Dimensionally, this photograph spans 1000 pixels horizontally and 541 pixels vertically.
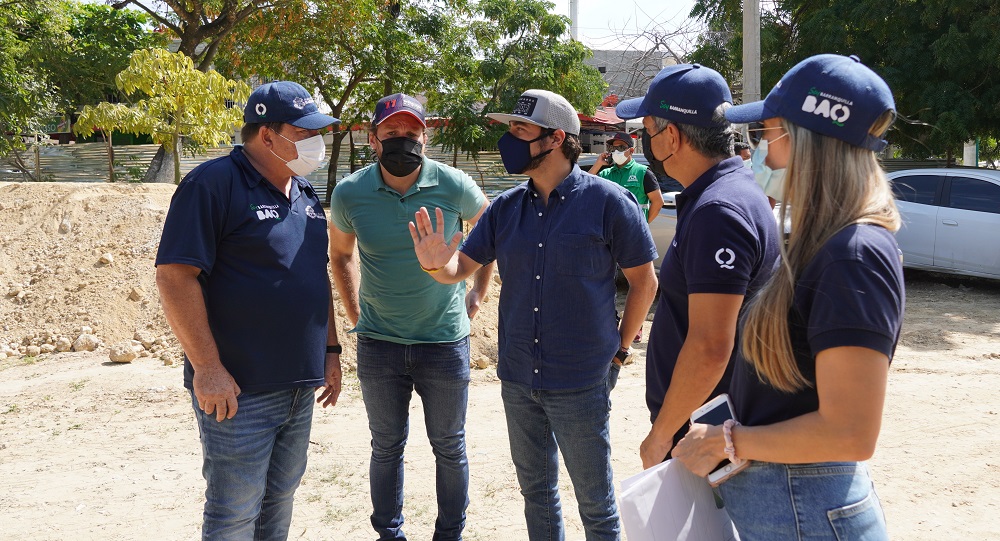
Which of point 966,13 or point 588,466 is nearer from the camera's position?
point 588,466

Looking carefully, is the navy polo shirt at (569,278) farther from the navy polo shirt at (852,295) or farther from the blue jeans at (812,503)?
the navy polo shirt at (852,295)

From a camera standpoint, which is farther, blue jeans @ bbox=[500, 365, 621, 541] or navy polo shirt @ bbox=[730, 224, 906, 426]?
blue jeans @ bbox=[500, 365, 621, 541]

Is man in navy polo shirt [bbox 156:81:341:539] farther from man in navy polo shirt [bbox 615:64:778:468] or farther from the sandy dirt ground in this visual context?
man in navy polo shirt [bbox 615:64:778:468]

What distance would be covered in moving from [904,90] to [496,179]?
32.2 ft

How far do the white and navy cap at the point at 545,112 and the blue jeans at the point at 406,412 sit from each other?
1.19m

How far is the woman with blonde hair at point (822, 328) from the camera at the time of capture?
1.62 metres

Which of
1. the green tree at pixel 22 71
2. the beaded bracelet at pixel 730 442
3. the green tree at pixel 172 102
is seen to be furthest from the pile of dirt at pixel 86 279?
the green tree at pixel 22 71

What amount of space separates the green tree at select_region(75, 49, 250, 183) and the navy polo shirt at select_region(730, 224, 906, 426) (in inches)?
502

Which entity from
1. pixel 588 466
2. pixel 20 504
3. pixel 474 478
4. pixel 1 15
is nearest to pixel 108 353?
pixel 20 504

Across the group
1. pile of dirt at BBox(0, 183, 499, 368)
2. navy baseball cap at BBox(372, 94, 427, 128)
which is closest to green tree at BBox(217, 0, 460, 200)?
pile of dirt at BBox(0, 183, 499, 368)

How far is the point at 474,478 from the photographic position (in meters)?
5.02

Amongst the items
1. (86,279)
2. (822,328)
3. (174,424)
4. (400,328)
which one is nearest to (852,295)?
(822,328)

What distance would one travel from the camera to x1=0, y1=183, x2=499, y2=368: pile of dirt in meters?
8.55

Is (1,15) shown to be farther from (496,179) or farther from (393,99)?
(393,99)
